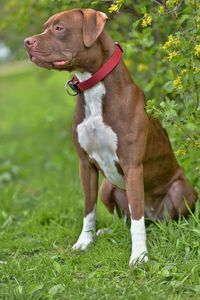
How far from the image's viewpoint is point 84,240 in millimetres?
3516

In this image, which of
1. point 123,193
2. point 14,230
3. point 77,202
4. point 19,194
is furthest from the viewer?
point 19,194

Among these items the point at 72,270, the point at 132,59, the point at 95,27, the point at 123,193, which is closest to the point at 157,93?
the point at 132,59

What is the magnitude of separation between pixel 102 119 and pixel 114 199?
0.98 m

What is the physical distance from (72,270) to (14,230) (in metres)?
1.26

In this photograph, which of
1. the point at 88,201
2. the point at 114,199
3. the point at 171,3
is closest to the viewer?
the point at 171,3

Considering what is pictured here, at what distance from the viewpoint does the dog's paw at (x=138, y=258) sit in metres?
3.00

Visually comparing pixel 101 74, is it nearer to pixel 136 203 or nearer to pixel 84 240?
pixel 136 203

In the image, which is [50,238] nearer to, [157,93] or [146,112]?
[146,112]

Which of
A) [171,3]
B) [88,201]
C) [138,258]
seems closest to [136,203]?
[138,258]

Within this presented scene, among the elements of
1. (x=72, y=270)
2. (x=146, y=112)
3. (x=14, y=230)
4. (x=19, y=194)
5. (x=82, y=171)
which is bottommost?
(x=19, y=194)

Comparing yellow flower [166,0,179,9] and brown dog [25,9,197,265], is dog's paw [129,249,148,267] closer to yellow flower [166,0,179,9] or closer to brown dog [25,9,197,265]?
brown dog [25,9,197,265]

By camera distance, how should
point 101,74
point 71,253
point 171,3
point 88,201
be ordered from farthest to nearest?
point 88,201
point 71,253
point 101,74
point 171,3

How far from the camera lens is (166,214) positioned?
3.64 metres

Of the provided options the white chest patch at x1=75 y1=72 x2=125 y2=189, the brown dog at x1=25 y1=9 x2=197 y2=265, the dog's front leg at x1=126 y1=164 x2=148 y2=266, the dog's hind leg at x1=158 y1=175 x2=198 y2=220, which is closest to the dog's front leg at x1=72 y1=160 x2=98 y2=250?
the brown dog at x1=25 y1=9 x2=197 y2=265
